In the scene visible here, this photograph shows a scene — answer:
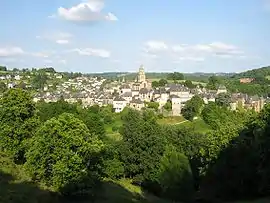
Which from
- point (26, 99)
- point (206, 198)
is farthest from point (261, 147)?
point (26, 99)

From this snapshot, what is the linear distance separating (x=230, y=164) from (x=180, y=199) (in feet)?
15.8

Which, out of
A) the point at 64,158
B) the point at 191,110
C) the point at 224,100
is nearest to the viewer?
the point at 64,158

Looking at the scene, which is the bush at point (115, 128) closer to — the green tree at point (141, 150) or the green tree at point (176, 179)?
the green tree at point (141, 150)

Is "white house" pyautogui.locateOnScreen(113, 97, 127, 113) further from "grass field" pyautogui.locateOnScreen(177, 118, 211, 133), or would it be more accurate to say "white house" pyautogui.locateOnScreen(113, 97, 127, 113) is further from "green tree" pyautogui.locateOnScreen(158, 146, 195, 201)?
"green tree" pyautogui.locateOnScreen(158, 146, 195, 201)

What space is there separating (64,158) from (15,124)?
8703mm

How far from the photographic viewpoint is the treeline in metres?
26.6

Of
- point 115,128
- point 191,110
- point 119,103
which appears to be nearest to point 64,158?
point 115,128

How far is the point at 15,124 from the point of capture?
107 ft

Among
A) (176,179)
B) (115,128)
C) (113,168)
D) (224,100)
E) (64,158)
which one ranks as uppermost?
(64,158)

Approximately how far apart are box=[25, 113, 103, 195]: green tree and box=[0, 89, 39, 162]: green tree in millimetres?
5495

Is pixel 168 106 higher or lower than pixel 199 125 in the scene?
higher

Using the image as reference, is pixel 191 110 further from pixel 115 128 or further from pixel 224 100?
pixel 115 128

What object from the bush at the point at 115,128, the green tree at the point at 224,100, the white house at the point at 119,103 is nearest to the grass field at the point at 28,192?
the bush at the point at 115,128

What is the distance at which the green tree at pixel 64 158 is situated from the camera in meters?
25.8
